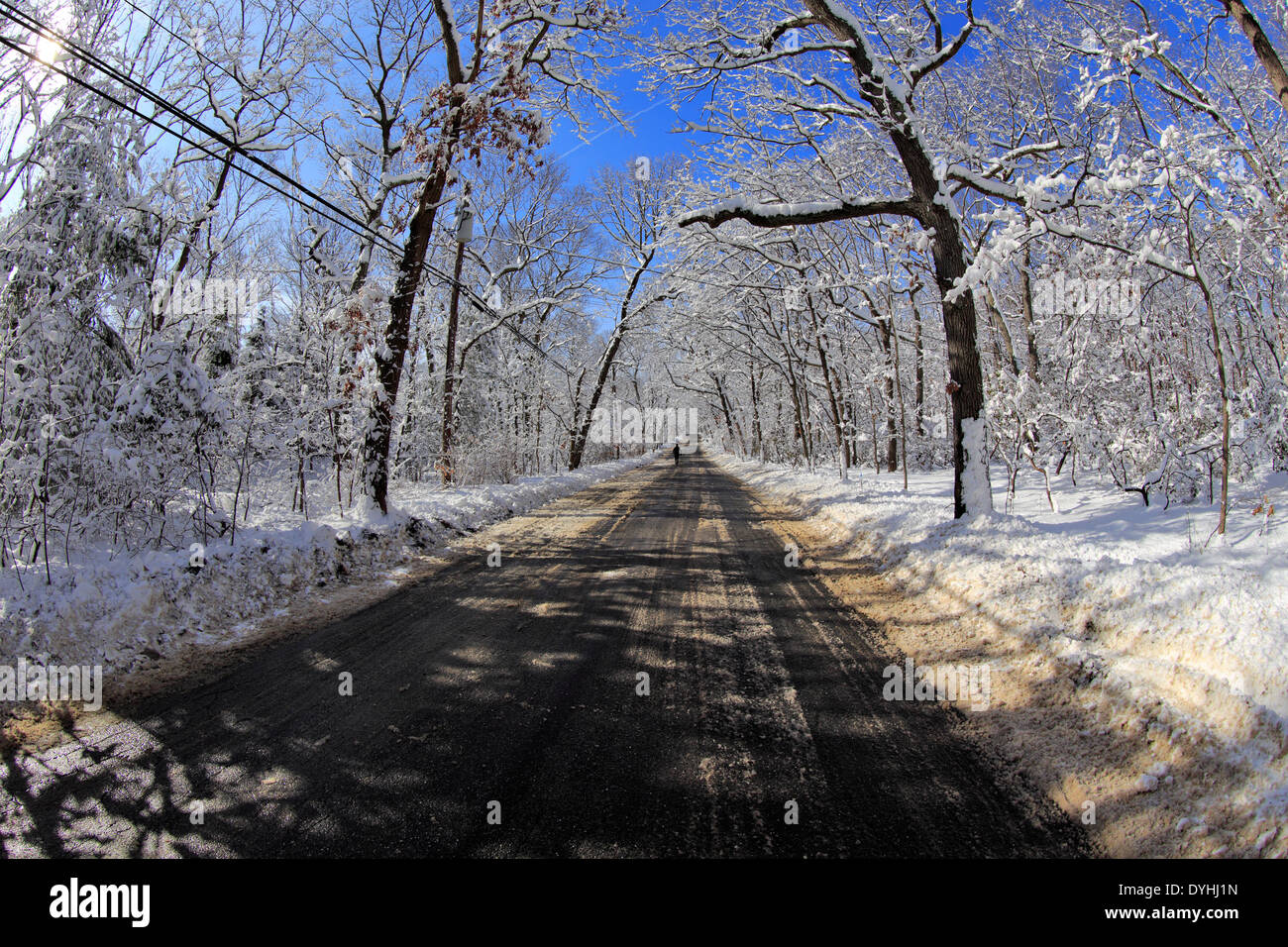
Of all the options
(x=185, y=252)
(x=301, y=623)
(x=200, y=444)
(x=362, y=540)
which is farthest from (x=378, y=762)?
(x=185, y=252)

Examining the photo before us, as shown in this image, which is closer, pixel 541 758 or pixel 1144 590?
pixel 541 758

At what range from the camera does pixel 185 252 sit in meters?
7.19

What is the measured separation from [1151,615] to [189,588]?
8132 mm

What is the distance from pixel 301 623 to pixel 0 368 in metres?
3.19

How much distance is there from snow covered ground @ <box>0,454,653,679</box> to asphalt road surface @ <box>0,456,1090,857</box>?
1.00 m

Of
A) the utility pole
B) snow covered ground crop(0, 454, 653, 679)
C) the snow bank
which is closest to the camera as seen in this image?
the snow bank

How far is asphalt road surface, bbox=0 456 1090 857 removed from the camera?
8.07 feet

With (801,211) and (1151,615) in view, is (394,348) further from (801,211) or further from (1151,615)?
(1151,615)

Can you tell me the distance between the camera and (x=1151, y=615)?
384cm

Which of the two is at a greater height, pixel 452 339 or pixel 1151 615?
pixel 452 339

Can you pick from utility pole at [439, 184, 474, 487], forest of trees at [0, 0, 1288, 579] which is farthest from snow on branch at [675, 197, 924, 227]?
utility pole at [439, 184, 474, 487]

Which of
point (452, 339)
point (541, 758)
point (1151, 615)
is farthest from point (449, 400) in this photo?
point (1151, 615)

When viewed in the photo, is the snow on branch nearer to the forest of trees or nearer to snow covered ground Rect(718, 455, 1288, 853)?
the forest of trees

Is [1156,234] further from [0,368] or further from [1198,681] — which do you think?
[0,368]
